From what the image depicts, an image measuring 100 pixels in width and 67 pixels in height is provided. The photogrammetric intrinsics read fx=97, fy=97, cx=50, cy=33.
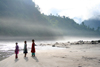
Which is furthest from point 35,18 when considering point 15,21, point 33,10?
point 15,21

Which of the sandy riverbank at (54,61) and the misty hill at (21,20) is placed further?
the misty hill at (21,20)

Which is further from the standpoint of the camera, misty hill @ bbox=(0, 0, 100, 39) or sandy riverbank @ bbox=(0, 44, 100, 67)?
misty hill @ bbox=(0, 0, 100, 39)

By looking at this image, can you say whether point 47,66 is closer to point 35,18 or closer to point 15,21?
point 15,21

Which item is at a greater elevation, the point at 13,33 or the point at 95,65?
the point at 13,33

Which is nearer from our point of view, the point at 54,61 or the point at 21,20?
the point at 54,61

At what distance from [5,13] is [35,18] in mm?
30986

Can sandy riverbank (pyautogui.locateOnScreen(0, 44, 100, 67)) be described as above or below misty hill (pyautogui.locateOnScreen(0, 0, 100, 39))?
below

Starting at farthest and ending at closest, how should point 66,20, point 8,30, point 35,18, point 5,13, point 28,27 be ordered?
point 66,20 → point 35,18 → point 28,27 → point 5,13 → point 8,30

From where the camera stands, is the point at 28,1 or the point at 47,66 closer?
the point at 47,66

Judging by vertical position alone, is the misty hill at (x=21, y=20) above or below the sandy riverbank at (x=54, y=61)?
above

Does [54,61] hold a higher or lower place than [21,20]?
lower

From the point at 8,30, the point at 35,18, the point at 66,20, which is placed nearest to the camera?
the point at 8,30

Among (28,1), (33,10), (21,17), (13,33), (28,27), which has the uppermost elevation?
(28,1)

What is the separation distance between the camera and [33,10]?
10656 centimetres
